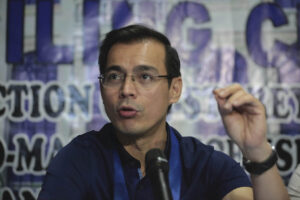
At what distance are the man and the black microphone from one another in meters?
0.36

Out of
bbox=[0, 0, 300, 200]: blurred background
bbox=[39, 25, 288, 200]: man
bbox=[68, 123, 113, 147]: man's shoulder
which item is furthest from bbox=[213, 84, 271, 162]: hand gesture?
bbox=[0, 0, 300, 200]: blurred background

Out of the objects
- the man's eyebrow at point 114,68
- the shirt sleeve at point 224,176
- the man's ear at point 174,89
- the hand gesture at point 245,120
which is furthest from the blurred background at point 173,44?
the hand gesture at point 245,120

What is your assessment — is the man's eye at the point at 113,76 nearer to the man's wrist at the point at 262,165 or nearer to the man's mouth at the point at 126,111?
the man's mouth at the point at 126,111

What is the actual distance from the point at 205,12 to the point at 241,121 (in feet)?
4.99

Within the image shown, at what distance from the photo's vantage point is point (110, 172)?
1289 millimetres

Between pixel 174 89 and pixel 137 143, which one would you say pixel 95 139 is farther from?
pixel 174 89

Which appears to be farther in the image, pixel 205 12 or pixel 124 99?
pixel 205 12

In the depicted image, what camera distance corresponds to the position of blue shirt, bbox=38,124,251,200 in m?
1.23

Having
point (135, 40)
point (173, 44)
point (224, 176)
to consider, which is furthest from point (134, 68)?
point (173, 44)

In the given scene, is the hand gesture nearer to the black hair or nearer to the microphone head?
the microphone head

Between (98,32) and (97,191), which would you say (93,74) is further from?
(97,191)

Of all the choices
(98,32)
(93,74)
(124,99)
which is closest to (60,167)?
(124,99)

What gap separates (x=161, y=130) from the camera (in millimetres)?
1473

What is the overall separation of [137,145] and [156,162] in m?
0.63
